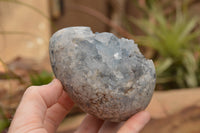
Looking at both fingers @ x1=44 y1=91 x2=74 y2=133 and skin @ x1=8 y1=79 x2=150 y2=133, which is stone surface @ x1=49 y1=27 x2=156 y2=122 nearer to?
skin @ x1=8 y1=79 x2=150 y2=133

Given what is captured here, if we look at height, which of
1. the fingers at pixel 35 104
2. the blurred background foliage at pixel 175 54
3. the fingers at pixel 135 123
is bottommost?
the blurred background foliage at pixel 175 54

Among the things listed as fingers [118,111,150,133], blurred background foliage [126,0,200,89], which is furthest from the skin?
blurred background foliage [126,0,200,89]

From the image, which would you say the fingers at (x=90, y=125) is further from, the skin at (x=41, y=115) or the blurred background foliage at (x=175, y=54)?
the blurred background foliage at (x=175, y=54)

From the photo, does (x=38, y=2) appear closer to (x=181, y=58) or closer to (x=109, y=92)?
(x=181, y=58)

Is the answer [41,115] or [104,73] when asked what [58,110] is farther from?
[104,73]

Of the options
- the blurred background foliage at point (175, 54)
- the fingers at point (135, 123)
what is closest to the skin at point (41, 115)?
the fingers at point (135, 123)

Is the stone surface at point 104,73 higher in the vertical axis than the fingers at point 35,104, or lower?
higher
